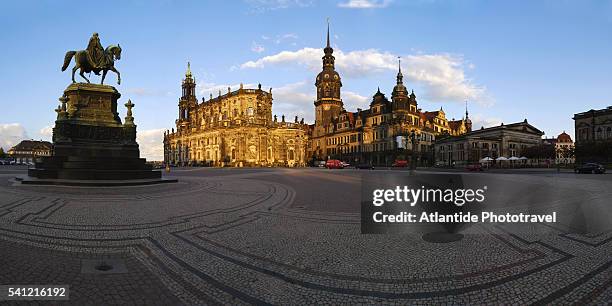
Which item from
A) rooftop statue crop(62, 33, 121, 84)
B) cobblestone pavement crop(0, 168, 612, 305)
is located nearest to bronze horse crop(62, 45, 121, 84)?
rooftop statue crop(62, 33, 121, 84)

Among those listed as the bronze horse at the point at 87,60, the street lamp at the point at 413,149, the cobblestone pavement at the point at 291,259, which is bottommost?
the cobblestone pavement at the point at 291,259

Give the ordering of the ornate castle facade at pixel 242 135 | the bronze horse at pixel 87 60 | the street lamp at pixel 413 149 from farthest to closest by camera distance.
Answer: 1. the ornate castle facade at pixel 242 135
2. the bronze horse at pixel 87 60
3. the street lamp at pixel 413 149

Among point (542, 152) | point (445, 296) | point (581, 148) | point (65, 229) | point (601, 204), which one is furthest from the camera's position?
point (542, 152)

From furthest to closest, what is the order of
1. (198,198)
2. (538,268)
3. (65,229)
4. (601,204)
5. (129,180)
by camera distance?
(129,180) → (198,198) → (601,204) → (65,229) → (538,268)

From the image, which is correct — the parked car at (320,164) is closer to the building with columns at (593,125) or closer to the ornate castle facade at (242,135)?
the ornate castle facade at (242,135)

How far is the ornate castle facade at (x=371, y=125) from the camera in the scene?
7694 cm

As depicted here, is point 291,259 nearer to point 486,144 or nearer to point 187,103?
point 486,144

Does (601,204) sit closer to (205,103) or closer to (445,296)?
(445,296)

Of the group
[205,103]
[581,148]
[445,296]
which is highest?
[205,103]

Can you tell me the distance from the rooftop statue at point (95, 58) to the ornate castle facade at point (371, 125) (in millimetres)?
59420

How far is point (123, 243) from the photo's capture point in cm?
630

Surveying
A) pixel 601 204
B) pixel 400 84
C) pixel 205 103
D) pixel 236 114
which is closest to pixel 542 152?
pixel 400 84

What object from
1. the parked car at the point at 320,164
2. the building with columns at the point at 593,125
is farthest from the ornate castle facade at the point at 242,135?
the building with columns at the point at 593,125

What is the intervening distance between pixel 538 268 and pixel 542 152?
270 feet
